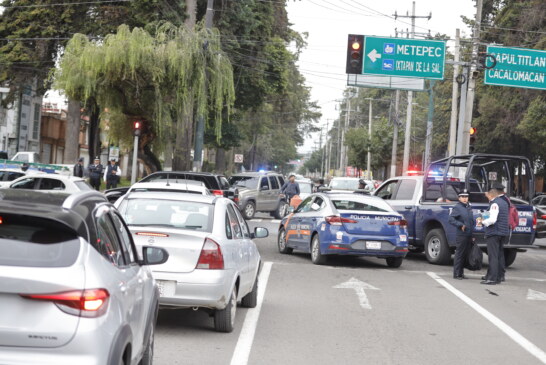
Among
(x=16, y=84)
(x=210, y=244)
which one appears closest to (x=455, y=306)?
(x=210, y=244)

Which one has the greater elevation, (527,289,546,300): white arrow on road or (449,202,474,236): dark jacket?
(449,202,474,236): dark jacket

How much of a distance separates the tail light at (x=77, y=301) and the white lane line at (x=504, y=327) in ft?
18.7

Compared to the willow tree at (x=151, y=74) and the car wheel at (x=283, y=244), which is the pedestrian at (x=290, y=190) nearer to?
the willow tree at (x=151, y=74)

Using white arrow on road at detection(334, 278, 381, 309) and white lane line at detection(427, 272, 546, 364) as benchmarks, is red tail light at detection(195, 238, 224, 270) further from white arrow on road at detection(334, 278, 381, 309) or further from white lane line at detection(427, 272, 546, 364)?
white arrow on road at detection(334, 278, 381, 309)

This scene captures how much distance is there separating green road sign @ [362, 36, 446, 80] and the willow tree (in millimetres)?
5691

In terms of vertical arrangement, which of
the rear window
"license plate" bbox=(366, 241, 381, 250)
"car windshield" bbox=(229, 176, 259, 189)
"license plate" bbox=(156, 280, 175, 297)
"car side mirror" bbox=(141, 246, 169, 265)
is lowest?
"license plate" bbox=(366, 241, 381, 250)

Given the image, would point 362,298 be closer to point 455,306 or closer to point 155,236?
point 455,306

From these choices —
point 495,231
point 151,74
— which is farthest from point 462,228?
point 151,74

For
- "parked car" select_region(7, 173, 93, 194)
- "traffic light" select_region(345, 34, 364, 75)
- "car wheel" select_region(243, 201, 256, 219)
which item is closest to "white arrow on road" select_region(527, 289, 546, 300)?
"parked car" select_region(7, 173, 93, 194)

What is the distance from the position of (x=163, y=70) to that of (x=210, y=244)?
21911 mm

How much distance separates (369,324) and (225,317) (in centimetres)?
224

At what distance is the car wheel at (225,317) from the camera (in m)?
9.35

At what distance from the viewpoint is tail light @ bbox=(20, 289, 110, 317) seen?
4539 mm

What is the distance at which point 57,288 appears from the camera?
4.53 meters
